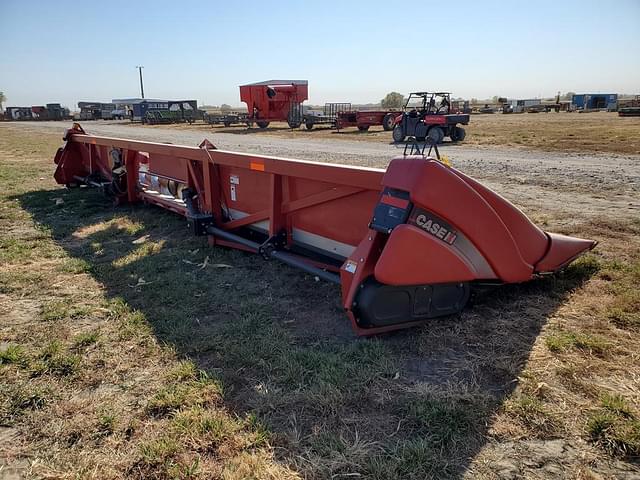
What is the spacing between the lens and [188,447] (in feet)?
6.55

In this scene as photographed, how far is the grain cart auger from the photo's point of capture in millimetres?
2600

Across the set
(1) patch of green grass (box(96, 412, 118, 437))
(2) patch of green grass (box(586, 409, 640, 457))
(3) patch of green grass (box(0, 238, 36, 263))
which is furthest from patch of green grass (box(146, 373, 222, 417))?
(3) patch of green grass (box(0, 238, 36, 263))

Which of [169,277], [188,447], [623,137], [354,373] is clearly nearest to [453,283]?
[354,373]

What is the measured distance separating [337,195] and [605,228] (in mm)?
3123

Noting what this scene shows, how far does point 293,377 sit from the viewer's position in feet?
8.09

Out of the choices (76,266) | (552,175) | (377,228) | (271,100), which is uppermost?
(271,100)

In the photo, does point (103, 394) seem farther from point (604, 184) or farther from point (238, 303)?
point (604, 184)

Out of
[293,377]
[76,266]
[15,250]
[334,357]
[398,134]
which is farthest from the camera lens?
[398,134]

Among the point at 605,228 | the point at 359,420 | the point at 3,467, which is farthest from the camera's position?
the point at 605,228

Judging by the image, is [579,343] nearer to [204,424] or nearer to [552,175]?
[204,424]

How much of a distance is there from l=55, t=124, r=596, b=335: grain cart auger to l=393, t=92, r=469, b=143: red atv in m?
12.6

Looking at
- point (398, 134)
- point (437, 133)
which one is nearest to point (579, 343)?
point (437, 133)

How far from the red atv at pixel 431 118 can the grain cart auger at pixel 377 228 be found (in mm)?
12581

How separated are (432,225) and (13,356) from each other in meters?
2.49
